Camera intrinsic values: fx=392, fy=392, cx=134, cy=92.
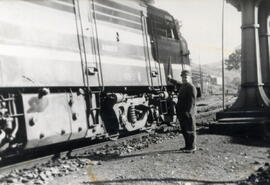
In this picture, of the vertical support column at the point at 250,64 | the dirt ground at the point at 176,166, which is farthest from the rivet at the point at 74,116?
the vertical support column at the point at 250,64

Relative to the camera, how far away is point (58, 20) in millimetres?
7332

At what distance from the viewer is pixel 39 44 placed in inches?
269

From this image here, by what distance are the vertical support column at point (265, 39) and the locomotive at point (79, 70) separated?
275 centimetres

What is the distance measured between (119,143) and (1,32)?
3810 millimetres

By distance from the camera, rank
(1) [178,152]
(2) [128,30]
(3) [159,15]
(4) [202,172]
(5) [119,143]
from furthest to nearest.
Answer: (3) [159,15] → (2) [128,30] → (5) [119,143] → (1) [178,152] → (4) [202,172]

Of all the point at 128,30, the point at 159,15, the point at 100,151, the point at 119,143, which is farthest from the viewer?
the point at 159,15

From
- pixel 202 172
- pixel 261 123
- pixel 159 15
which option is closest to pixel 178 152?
pixel 202 172

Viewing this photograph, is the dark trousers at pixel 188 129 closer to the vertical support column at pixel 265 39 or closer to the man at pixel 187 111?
the man at pixel 187 111

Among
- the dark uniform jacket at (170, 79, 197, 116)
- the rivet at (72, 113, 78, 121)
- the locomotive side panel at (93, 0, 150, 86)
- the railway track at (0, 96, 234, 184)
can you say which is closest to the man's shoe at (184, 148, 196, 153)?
the dark uniform jacket at (170, 79, 197, 116)

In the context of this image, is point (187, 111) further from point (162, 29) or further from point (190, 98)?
point (162, 29)

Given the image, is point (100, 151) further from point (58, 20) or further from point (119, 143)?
point (58, 20)

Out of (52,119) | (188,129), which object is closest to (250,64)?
(188,129)

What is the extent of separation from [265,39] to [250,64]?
1.31m

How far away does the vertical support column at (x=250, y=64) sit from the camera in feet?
34.4
